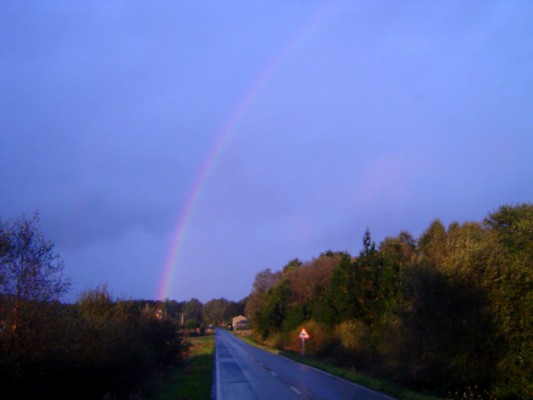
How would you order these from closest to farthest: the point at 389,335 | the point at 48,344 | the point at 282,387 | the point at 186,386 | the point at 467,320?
the point at 48,344, the point at 467,320, the point at 282,387, the point at 186,386, the point at 389,335

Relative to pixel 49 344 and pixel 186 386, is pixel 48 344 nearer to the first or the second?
pixel 49 344

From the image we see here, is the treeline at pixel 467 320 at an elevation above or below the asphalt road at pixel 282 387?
above

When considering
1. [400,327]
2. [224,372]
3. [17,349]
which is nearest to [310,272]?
[224,372]

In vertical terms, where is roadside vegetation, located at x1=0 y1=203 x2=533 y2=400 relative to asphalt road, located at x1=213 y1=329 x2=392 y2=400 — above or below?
above

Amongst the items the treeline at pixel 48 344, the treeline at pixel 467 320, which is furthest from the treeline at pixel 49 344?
the treeline at pixel 467 320

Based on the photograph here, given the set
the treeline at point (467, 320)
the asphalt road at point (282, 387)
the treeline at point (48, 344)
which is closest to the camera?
the treeline at point (48, 344)

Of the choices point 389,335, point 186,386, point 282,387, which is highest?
point 389,335

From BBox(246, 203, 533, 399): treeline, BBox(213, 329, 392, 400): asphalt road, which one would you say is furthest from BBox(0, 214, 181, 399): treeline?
BBox(246, 203, 533, 399): treeline

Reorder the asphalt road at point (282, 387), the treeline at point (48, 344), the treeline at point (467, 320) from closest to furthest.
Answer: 1. the treeline at point (48, 344)
2. the treeline at point (467, 320)
3. the asphalt road at point (282, 387)

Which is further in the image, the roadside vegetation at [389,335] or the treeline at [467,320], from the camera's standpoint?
the treeline at [467,320]

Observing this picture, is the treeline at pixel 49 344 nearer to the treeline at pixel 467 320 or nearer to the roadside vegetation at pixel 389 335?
the roadside vegetation at pixel 389 335

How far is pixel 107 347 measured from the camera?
54.3 ft

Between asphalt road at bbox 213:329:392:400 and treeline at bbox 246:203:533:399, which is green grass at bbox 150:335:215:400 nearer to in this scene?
asphalt road at bbox 213:329:392:400

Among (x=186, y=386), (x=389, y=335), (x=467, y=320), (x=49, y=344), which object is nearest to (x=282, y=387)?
(x=186, y=386)
